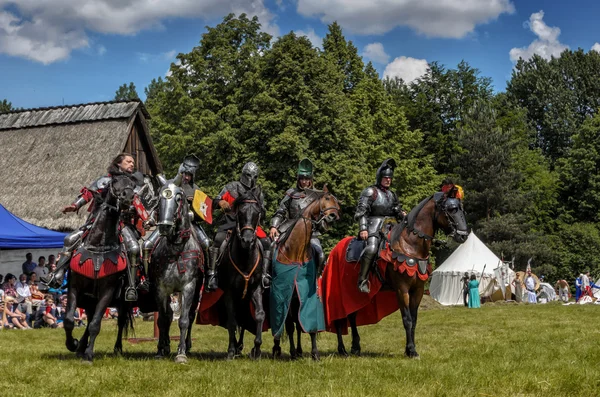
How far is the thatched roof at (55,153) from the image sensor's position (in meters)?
33.3

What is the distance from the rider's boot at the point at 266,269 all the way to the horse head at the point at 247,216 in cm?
70

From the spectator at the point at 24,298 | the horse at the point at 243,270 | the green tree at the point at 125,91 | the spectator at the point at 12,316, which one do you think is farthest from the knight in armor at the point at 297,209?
the green tree at the point at 125,91

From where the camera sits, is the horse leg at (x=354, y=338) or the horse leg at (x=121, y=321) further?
the horse leg at (x=354, y=338)

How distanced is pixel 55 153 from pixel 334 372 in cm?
3031

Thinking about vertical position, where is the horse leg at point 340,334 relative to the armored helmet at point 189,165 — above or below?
below

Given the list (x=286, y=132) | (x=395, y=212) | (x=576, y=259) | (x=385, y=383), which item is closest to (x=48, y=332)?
(x=395, y=212)

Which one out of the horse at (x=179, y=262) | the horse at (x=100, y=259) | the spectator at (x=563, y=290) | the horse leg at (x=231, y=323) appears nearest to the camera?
the horse at (x=100, y=259)

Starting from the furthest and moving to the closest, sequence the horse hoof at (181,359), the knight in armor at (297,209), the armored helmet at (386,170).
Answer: the armored helmet at (386,170) < the knight in armor at (297,209) < the horse hoof at (181,359)

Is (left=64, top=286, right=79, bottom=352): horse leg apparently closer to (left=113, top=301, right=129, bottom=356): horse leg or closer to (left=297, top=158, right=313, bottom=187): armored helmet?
(left=113, top=301, right=129, bottom=356): horse leg

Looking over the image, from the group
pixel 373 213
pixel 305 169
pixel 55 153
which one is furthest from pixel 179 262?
pixel 55 153

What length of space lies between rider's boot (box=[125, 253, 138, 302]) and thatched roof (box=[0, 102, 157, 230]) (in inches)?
852

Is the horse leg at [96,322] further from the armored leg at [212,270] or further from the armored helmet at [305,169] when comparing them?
the armored helmet at [305,169]

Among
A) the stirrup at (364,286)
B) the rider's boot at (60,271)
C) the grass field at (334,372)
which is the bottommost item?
the grass field at (334,372)

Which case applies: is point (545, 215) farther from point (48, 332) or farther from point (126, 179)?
point (126, 179)
